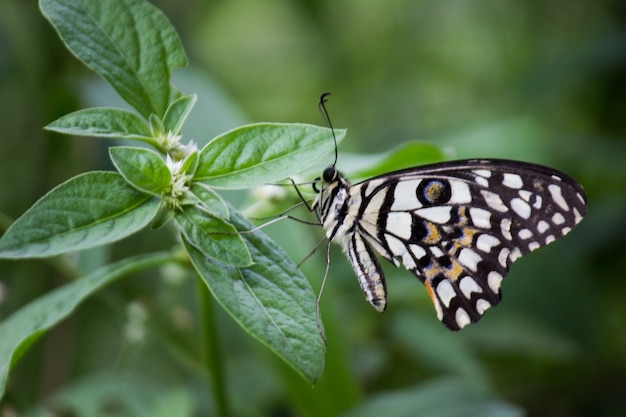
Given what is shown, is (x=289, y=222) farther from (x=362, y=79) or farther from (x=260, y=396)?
(x=362, y=79)

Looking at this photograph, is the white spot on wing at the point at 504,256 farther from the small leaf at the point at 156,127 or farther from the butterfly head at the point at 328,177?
the small leaf at the point at 156,127

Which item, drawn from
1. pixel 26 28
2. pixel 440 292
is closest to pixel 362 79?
pixel 26 28

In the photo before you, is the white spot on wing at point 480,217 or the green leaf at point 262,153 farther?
the white spot on wing at point 480,217

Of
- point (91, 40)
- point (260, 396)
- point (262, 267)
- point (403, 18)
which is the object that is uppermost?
point (403, 18)

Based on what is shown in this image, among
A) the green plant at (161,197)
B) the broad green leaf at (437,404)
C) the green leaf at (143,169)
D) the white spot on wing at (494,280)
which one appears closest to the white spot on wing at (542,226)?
the white spot on wing at (494,280)

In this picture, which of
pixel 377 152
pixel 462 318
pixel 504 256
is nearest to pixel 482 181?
pixel 504 256

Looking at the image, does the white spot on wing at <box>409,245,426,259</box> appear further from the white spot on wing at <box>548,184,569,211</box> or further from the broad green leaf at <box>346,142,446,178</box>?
the white spot on wing at <box>548,184,569,211</box>

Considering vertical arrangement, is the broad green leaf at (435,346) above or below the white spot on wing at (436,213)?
below
